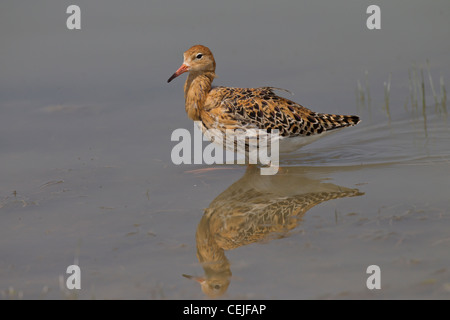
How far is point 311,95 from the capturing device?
12672 millimetres

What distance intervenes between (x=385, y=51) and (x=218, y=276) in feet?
32.9

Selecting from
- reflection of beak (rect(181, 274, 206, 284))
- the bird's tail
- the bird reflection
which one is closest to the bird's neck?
the bird reflection

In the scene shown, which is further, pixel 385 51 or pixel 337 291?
pixel 385 51

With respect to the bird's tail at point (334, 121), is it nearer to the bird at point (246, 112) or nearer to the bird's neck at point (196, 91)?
the bird at point (246, 112)

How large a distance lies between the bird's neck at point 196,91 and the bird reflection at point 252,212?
4.07 feet

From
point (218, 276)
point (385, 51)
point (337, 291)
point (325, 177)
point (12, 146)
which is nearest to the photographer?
point (337, 291)

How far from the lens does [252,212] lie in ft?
26.3

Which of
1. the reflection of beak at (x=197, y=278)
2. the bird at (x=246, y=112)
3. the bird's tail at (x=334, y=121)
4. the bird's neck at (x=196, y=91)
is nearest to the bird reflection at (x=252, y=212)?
the reflection of beak at (x=197, y=278)

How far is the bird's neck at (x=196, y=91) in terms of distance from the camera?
10.1 meters

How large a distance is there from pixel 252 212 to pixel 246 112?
7.20ft

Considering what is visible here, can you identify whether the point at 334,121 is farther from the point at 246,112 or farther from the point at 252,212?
the point at 252,212

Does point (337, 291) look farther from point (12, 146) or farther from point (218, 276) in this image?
point (12, 146)

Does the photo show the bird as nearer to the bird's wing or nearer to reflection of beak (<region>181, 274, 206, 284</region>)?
the bird's wing

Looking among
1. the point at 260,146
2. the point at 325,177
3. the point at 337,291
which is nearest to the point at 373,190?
the point at 325,177
